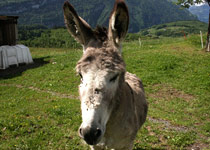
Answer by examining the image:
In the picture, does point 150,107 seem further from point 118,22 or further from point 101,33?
point 118,22

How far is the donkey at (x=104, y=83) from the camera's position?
2.25m

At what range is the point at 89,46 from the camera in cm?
293

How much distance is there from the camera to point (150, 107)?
320 inches

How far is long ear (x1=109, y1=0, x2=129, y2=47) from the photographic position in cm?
262

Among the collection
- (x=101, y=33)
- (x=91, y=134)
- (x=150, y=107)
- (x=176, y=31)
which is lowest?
(x=150, y=107)

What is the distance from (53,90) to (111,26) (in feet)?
29.0

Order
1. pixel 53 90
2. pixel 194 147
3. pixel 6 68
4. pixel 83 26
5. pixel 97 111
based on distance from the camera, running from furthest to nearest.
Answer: pixel 6 68
pixel 53 90
pixel 194 147
pixel 83 26
pixel 97 111

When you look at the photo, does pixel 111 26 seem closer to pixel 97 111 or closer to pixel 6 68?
pixel 97 111

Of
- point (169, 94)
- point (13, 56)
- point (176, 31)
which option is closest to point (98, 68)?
point (169, 94)

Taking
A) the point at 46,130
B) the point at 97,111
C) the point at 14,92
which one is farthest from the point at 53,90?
the point at 97,111

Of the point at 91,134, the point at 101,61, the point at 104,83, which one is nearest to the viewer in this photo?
the point at 91,134

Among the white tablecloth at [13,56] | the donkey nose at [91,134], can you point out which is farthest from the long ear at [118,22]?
the white tablecloth at [13,56]

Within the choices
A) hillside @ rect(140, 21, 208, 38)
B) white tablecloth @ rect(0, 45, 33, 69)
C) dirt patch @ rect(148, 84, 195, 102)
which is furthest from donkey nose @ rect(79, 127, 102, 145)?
hillside @ rect(140, 21, 208, 38)

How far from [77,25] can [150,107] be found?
6.20 m
